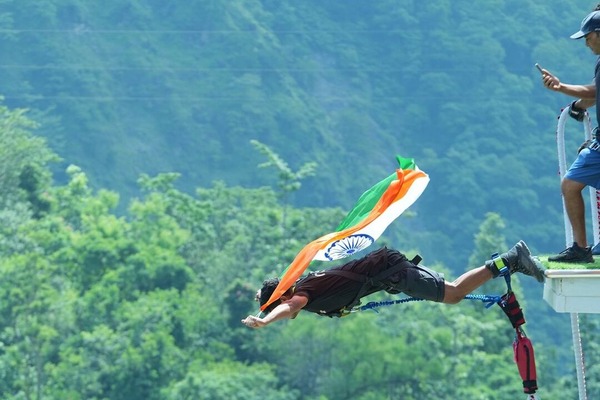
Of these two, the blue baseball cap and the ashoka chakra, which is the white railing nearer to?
the blue baseball cap

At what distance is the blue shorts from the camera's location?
8312 mm

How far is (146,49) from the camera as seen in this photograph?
9675cm

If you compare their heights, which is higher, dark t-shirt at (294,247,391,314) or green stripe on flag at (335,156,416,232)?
green stripe on flag at (335,156,416,232)

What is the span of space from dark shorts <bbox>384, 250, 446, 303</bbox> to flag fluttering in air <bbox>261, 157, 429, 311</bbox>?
0.22 metres

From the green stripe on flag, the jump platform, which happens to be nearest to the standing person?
the green stripe on flag

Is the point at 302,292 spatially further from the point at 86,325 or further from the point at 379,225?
the point at 86,325

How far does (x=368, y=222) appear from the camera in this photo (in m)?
8.62

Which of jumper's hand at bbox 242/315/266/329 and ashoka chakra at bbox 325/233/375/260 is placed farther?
ashoka chakra at bbox 325/233/375/260

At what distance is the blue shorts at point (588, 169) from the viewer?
8.31m

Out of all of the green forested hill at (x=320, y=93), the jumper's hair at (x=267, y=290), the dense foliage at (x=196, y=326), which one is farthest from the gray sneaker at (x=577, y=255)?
the green forested hill at (x=320, y=93)

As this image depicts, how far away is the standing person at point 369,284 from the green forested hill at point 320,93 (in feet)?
244

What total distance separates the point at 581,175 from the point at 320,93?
289 feet

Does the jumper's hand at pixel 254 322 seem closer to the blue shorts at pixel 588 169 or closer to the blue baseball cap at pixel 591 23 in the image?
the blue shorts at pixel 588 169

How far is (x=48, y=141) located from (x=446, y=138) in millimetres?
25989
